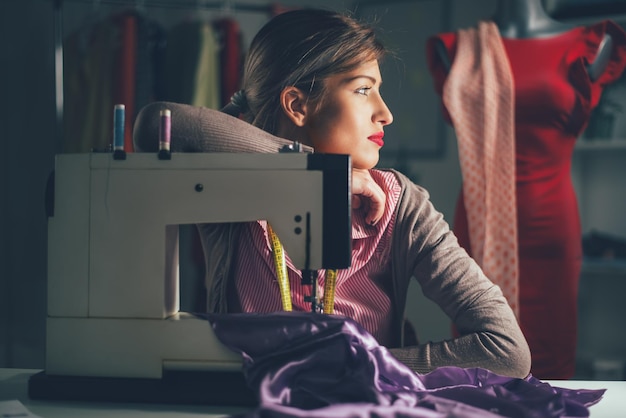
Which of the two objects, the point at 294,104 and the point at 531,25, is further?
the point at 531,25

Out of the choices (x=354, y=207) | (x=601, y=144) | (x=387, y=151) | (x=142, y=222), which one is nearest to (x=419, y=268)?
(x=354, y=207)

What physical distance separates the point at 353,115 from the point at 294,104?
0.41 ft

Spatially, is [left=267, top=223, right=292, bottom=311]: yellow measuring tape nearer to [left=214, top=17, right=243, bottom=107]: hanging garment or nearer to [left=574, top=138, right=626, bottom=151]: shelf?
[left=214, top=17, right=243, bottom=107]: hanging garment

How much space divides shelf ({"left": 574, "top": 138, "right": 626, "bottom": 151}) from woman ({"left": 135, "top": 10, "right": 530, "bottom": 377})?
1.51 m

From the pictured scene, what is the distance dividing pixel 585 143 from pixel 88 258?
2199 millimetres

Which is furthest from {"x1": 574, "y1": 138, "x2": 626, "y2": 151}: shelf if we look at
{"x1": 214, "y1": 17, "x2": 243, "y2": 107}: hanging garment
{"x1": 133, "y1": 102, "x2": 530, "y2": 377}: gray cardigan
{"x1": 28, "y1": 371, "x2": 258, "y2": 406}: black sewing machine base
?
{"x1": 28, "y1": 371, "x2": 258, "y2": 406}: black sewing machine base

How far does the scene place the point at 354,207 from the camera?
1.33 m

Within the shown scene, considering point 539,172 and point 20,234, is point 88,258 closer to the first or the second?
point 539,172

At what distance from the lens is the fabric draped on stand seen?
6.16ft

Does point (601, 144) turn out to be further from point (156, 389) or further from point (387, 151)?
point (156, 389)

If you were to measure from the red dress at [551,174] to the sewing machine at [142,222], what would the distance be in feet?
3.59

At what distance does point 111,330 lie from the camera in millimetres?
943

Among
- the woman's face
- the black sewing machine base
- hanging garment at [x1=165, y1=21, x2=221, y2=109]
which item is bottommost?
the black sewing machine base

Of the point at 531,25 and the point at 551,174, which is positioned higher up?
the point at 531,25
